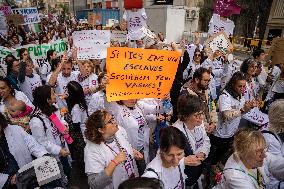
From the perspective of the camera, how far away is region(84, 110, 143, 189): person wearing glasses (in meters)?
2.68

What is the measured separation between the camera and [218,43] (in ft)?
21.1

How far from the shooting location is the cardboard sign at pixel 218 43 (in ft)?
20.9

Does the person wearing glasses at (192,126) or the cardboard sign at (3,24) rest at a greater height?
the cardboard sign at (3,24)

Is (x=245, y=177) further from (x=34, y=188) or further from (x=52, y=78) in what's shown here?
(x=52, y=78)

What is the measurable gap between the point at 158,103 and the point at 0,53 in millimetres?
4580

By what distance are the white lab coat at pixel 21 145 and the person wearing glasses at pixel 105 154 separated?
2.50 ft

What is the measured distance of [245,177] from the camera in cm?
235

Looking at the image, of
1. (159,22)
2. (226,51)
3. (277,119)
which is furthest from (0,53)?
(159,22)

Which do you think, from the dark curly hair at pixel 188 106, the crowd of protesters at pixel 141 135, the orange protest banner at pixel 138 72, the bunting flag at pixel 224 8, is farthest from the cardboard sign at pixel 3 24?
the dark curly hair at pixel 188 106

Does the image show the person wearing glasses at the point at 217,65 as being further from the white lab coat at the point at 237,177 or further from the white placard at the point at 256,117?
the white lab coat at the point at 237,177

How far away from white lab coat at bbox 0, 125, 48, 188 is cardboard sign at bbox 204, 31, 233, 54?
4.58 meters

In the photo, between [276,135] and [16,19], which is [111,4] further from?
[276,135]

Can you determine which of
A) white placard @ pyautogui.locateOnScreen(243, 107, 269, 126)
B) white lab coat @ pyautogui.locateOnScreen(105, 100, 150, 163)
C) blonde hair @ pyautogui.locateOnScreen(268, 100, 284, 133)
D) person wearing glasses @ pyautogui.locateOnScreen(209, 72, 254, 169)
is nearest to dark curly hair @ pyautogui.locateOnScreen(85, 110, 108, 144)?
white lab coat @ pyautogui.locateOnScreen(105, 100, 150, 163)

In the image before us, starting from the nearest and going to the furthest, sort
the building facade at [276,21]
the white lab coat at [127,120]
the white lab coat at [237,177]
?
the white lab coat at [237,177] → the white lab coat at [127,120] → the building facade at [276,21]
